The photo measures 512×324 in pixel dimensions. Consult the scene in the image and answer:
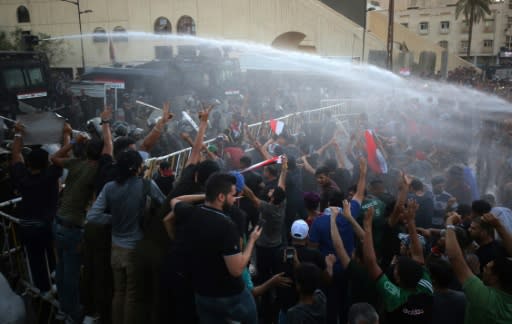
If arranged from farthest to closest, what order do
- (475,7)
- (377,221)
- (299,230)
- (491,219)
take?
(475,7) → (377,221) → (299,230) → (491,219)

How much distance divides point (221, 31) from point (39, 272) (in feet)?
110

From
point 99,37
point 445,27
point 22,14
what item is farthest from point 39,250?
point 445,27

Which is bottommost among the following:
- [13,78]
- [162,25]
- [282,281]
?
[282,281]

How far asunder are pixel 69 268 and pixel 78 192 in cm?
82

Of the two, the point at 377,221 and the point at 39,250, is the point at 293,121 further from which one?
the point at 39,250

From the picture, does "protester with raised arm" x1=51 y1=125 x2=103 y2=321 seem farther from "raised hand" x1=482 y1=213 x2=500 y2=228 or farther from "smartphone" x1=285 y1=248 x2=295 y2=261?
"raised hand" x1=482 y1=213 x2=500 y2=228

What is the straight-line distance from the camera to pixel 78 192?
183 inches

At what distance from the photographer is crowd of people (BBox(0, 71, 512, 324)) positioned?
3236mm

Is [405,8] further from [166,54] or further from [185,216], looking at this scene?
[185,216]

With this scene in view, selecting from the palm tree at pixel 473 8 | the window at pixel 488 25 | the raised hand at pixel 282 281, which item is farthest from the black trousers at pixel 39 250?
the window at pixel 488 25

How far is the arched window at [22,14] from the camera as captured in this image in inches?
1622

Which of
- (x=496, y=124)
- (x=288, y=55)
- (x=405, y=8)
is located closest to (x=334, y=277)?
(x=496, y=124)

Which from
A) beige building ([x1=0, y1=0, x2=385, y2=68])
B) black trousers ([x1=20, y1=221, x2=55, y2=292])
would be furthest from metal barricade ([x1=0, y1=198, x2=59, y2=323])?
beige building ([x1=0, y1=0, x2=385, y2=68])

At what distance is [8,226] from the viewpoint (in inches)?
225
